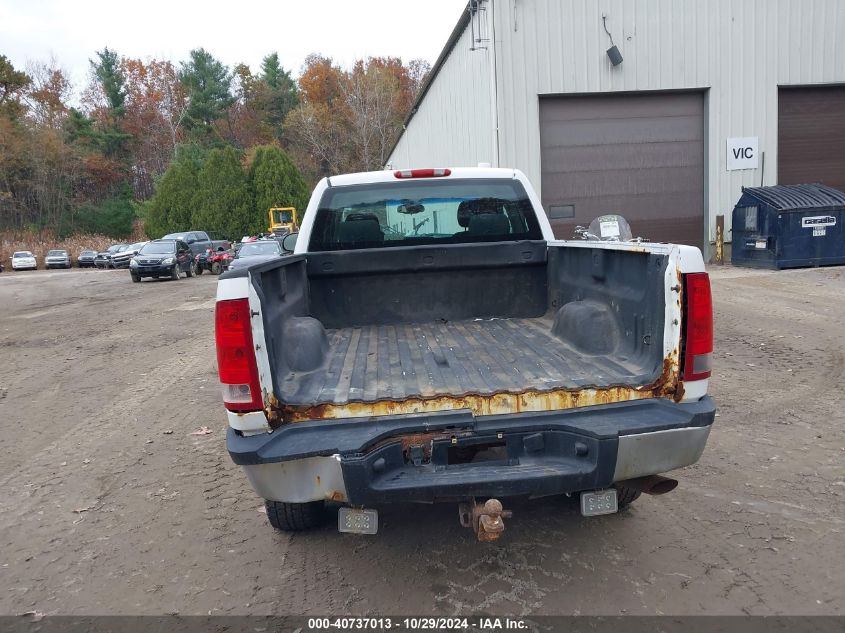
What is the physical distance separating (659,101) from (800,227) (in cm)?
479

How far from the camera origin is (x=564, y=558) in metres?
3.54

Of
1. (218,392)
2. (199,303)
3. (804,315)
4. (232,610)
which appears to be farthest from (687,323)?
(199,303)

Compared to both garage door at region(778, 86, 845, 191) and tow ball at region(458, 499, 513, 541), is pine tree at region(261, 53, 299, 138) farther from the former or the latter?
tow ball at region(458, 499, 513, 541)

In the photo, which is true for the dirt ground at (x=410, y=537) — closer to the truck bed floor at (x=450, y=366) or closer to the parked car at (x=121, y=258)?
the truck bed floor at (x=450, y=366)

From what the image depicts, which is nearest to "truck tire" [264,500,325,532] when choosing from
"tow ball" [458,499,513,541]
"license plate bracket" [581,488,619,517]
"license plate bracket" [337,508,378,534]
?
"license plate bracket" [337,508,378,534]

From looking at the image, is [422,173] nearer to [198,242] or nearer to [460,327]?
[460,327]

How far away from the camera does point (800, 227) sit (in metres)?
14.8

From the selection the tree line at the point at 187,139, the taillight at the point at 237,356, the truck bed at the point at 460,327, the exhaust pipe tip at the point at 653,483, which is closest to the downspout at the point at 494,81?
the truck bed at the point at 460,327

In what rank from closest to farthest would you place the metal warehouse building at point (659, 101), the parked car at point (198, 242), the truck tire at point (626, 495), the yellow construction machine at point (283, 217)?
the truck tire at point (626, 495)
the metal warehouse building at point (659, 101)
the parked car at point (198, 242)
the yellow construction machine at point (283, 217)

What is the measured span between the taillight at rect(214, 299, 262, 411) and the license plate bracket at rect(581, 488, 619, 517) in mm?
1572

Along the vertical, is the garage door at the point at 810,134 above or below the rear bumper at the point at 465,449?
above

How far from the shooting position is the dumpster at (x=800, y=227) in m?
14.8

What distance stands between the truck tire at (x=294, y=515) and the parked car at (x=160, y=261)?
24.6 metres

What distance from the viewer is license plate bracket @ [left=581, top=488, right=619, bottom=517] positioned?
3.11 meters
